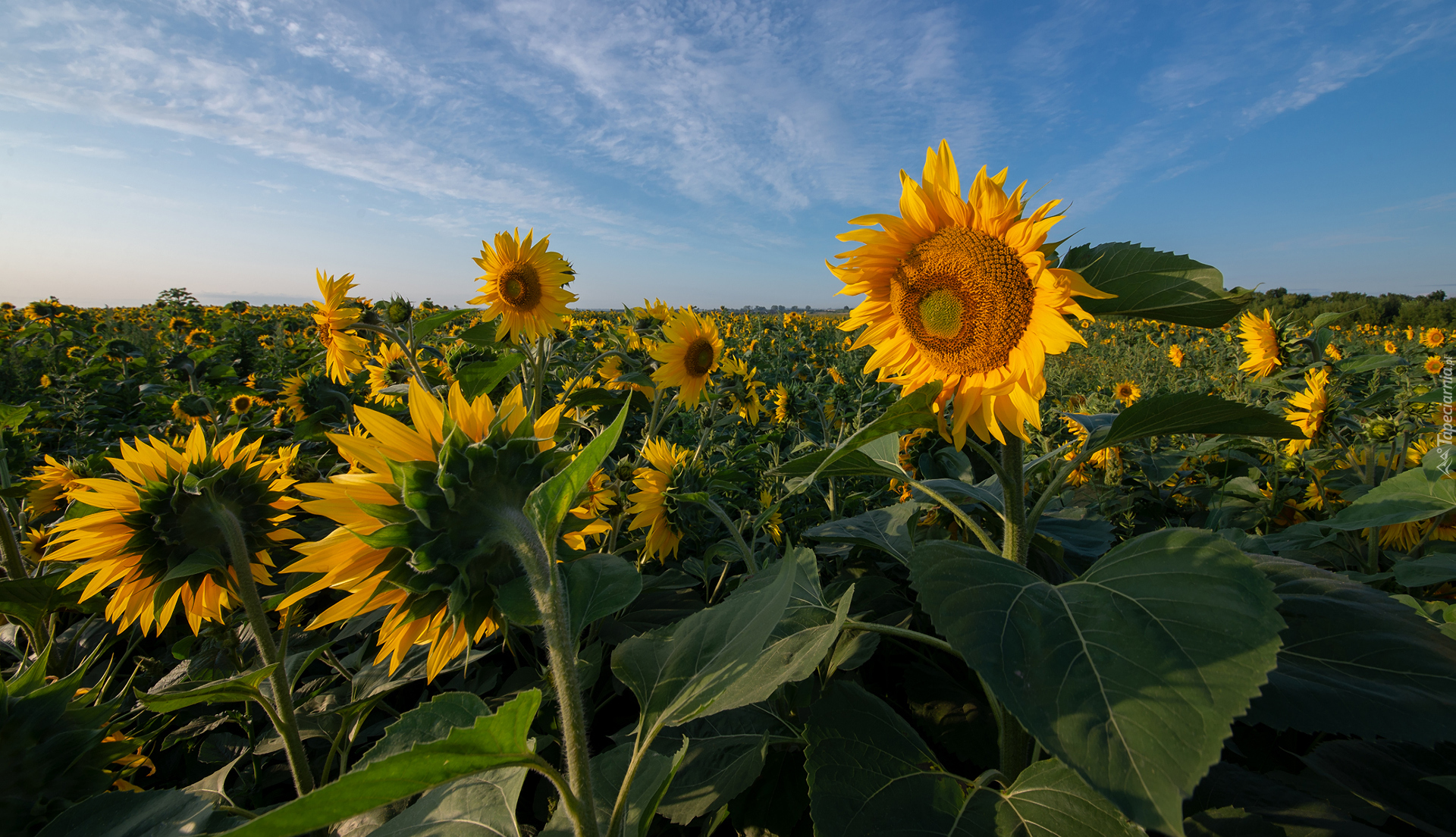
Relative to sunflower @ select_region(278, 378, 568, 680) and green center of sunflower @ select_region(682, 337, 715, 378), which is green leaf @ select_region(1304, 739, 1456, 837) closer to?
sunflower @ select_region(278, 378, 568, 680)

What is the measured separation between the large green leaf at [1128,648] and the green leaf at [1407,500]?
4.04 ft

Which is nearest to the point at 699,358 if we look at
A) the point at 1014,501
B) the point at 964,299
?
the point at 964,299

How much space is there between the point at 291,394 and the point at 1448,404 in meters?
6.34

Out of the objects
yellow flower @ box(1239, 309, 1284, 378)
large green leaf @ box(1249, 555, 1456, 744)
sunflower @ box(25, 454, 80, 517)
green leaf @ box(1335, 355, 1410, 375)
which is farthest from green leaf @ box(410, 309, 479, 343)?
yellow flower @ box(1239, 309, 1284, 378)

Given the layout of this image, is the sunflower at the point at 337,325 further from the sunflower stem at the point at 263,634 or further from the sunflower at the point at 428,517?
the sunflower at the point at 428,517

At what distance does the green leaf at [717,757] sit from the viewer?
106cm

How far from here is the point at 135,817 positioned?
79cm

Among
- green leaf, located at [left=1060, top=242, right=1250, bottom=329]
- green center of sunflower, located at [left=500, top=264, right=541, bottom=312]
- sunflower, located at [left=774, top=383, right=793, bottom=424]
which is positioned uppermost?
green center of sunflower, located at [left=500, top=264, right=541, bottom=312]

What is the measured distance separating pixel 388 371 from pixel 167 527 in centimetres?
281

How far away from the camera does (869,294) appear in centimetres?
137

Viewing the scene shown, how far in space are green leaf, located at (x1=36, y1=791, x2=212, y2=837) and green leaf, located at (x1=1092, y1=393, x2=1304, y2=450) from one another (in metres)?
1.46

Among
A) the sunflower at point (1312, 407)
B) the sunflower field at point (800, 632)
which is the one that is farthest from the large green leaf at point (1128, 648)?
the sunflower at point (1312, 407)

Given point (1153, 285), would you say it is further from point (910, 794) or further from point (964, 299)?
point (910, 794)

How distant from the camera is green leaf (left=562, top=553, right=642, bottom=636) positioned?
33.5 inches
